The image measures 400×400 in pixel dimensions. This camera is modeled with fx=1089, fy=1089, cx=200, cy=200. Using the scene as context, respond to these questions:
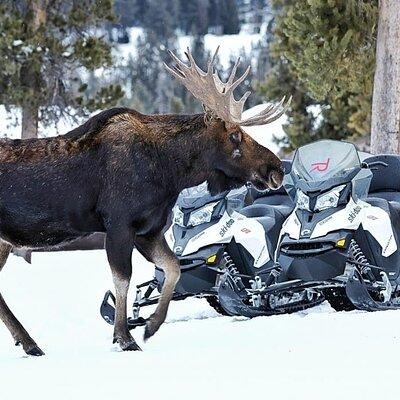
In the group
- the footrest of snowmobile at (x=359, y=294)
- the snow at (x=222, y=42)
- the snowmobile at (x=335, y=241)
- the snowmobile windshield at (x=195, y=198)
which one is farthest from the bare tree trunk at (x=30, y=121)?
the snow at (x=222, y=42)

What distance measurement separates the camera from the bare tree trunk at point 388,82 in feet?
55.7

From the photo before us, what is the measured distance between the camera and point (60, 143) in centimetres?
846

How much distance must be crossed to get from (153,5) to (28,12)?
83757 mm

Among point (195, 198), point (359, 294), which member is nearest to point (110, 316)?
point (195, 198)

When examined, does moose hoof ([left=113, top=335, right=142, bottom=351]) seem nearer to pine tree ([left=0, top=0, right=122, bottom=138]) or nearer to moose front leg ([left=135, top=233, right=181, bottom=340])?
moose front leg ([left=135, top=233, right=181, bottom=340])

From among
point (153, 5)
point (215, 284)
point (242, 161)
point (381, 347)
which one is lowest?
point (153, 5)

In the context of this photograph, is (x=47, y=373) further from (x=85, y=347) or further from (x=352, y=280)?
(x=352, y=280)

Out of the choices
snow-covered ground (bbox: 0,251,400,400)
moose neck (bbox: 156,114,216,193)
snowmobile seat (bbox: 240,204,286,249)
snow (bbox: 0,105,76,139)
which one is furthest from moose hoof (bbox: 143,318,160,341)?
snow (bbox: 0,105,76,139)

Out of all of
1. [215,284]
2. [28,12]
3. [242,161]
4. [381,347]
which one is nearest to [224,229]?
[215,284]

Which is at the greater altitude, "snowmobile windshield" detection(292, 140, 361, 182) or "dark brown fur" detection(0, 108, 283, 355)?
"dark brown fur" detection(0, 108, 283, 355)

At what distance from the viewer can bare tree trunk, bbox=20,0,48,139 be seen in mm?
19594

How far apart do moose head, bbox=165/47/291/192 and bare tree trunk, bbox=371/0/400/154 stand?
28.8ft

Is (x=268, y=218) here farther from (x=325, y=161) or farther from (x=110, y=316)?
(x=110, y=316)

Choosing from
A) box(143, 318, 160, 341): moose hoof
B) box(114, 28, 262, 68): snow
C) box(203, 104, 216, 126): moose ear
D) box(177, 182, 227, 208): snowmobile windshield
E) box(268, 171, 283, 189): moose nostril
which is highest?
box(203, 104, 216, 126): moose ear
